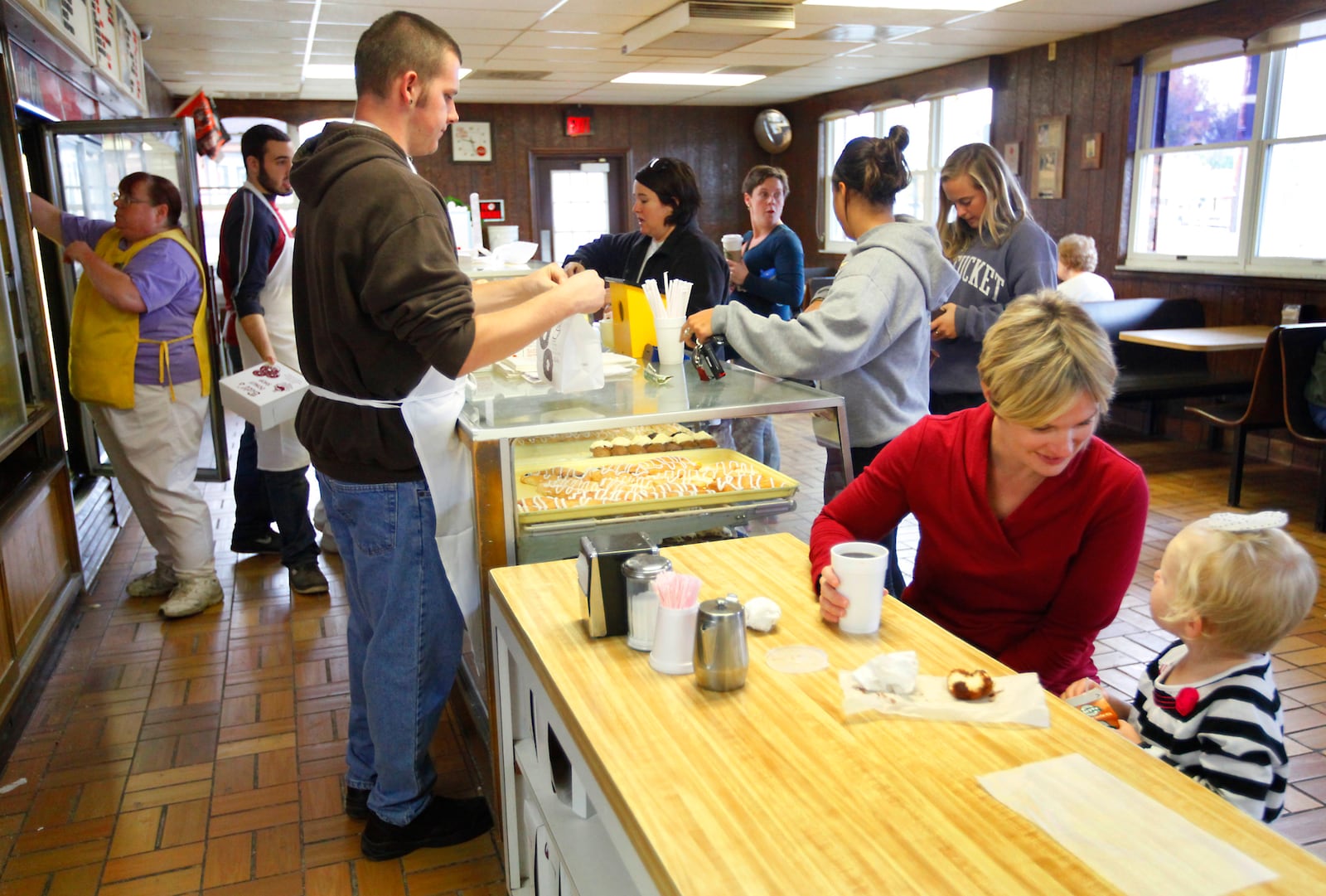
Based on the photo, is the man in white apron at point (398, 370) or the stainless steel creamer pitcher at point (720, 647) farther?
the man in white apron at point (398, 370)

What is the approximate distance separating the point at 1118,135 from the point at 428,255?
6.53m

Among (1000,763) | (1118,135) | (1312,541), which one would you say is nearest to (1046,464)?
(1000,763)

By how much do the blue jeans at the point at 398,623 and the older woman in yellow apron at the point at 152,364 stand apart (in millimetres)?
1658

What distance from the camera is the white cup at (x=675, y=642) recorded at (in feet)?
4.69

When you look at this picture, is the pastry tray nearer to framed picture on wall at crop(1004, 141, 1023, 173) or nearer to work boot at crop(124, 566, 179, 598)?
work boot at crop(124, 566, 179, 598)

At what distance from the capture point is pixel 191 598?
3.58m

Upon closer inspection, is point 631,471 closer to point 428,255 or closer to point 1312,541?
point 428,255

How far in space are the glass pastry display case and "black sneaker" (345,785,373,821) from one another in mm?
369

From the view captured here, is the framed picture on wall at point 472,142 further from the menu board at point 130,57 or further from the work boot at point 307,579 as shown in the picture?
the work boot at point 307,579

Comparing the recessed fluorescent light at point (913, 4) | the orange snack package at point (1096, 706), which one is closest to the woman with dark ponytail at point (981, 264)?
the orange snack package at point (1096, 706)

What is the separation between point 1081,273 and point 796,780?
226 inches

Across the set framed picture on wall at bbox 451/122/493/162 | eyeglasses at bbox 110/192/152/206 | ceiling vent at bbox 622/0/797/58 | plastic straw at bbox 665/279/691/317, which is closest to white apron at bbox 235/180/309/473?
eyeglasses at bbox 110/192/152/206

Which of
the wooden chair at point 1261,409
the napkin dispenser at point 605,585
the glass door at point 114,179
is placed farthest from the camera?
the wooden chair at point 1261,409

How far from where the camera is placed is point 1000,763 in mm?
1204
